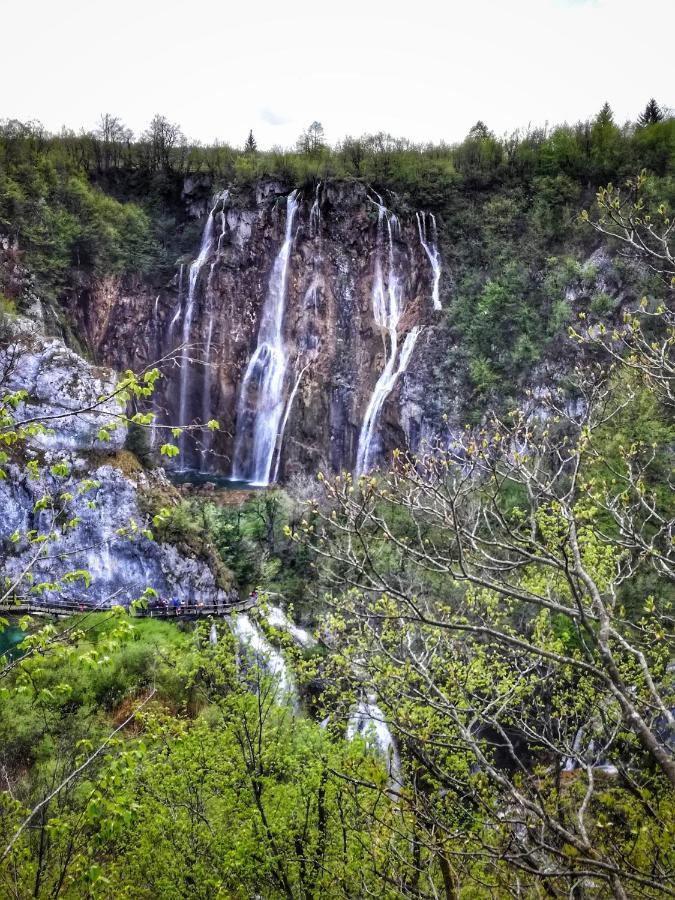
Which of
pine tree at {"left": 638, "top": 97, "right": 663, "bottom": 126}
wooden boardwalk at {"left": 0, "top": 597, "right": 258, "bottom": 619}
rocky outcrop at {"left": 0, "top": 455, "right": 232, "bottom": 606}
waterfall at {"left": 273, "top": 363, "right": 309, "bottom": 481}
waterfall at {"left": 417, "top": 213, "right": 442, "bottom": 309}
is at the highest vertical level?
pine tree at {"left": 638, "top": 97, "right": 663, "bottom": 126}

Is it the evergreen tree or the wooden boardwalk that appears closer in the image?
the wooden boardwalk

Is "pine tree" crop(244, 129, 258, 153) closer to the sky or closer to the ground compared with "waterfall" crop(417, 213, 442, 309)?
closer to the sky

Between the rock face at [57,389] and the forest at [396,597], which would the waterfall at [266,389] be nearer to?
the forest at [396,597]

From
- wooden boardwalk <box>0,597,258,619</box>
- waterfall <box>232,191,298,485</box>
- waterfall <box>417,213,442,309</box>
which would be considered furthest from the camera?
waterfall <box>417,213,442,309</box>

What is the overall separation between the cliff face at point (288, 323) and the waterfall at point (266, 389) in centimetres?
7

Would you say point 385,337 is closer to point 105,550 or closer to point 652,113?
point 105,550

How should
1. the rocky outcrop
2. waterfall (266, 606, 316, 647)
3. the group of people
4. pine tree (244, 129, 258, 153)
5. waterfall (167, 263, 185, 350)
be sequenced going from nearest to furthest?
waterfall (266, 606, 316, 647) → the group of people → the rocky outcrop → waterfall (167, 263, 185, 350) → pine tree (244, 129, 258, 153)

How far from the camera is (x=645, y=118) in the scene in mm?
42875

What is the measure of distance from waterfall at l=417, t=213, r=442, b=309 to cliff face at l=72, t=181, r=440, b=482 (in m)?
0.09

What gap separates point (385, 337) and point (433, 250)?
6843mm

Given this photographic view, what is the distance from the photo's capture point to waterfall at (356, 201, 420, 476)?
34.2 m

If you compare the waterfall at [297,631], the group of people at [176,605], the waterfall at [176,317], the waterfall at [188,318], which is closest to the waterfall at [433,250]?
the waterfall at [188,318]

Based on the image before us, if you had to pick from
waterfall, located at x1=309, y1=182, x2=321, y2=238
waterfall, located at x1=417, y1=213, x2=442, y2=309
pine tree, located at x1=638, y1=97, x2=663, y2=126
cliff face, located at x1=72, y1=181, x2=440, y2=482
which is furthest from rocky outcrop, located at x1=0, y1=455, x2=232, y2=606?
pine tree, located at x1=638, y1=97, x2=663, y2=126

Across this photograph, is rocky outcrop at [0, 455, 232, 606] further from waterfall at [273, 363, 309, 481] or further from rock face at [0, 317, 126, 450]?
waterfall at [273, 363, 309, 481]
